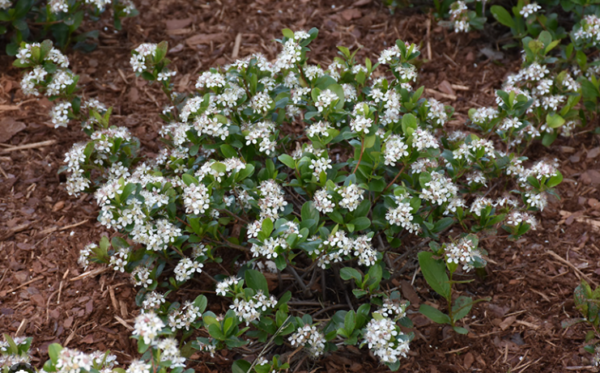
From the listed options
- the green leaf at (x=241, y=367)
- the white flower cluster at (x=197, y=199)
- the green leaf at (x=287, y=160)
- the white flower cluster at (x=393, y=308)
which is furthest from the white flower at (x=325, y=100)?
the green leaf at (x=241, y=367)

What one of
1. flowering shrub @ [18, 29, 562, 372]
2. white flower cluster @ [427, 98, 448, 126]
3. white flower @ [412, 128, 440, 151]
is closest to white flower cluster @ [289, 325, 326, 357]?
flowering shrub @ [18, 29, 562, 372]

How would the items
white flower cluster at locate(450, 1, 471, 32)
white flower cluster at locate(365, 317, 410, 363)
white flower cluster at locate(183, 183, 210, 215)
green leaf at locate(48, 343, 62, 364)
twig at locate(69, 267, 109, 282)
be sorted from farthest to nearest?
white flower cluster at locate(450, 1, 471, 32)
twig at locate(69, 267, 109, 282)
white flower cluster at locate(183, 183, 210, 215)
white flower cluster at locate(365, 317, 410, 363)
green leaf at locate(48, 343, 62, 364)

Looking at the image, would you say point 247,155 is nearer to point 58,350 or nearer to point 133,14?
point 58,350

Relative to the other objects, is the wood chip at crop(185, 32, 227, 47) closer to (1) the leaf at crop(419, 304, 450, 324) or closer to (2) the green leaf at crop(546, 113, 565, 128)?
(2) the green leaf at crop(546, 113, 565, 128)

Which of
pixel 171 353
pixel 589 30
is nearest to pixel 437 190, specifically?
pixel 171 353

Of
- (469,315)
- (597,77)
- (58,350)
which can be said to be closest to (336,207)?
(469,315)

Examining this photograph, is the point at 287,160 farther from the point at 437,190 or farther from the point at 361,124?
the point at 437,190

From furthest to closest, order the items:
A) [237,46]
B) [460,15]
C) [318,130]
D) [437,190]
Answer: [237,46]
[460,15]
[318,130]
[437,190]

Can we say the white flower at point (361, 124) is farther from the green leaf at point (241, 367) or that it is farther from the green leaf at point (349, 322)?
the green leaf at point (241, 367)
